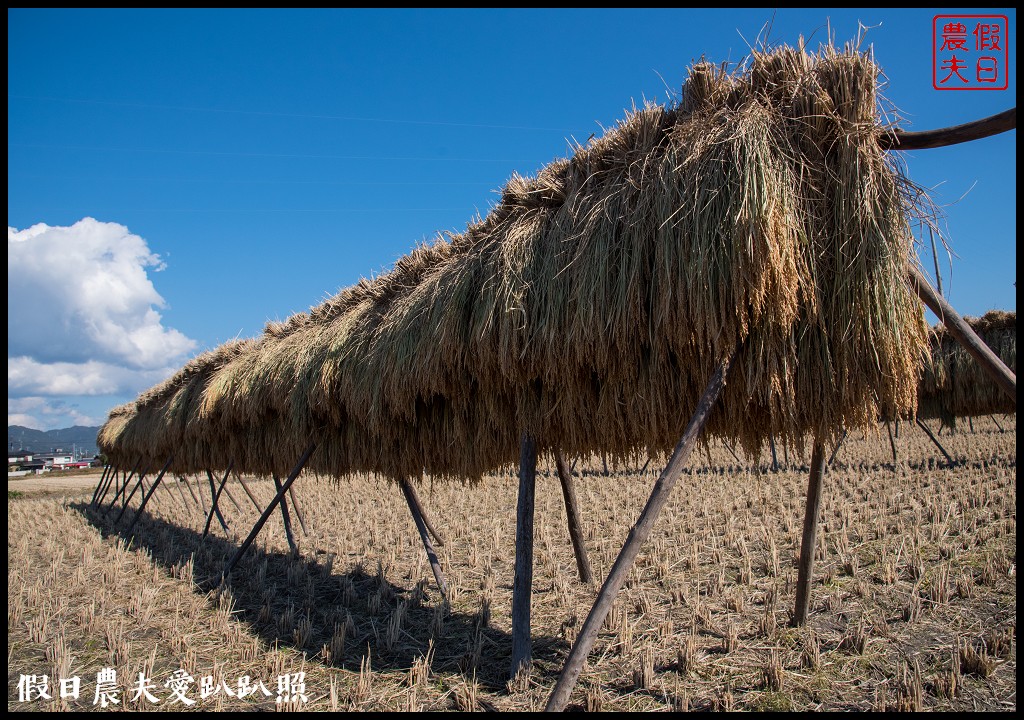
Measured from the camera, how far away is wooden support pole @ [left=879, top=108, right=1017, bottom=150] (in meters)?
2.93

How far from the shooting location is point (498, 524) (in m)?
10.2

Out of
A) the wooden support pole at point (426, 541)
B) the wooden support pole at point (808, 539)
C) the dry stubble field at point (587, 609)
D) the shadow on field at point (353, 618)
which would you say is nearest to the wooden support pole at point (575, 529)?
the dry stubble field at point (587, 609)

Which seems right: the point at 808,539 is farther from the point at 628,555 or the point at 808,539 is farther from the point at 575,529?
the point at 575,529

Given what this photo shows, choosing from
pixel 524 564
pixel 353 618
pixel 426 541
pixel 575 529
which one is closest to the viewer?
pixel 524 564

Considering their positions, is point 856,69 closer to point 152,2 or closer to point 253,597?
point 152,2

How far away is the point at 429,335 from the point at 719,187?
2.93 meters

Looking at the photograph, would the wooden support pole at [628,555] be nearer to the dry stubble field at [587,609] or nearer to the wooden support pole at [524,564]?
the dry stubble field at [587,609]

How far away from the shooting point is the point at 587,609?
560 cm

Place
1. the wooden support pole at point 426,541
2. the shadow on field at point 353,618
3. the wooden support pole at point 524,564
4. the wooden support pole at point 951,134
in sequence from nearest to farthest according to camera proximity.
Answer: the wooden support pole at point 951,134
the wooden support pole at point 524,564
the shadow on field at point 353,618
the wooden support pole at point 426,541

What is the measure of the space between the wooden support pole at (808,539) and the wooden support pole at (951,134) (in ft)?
7.16

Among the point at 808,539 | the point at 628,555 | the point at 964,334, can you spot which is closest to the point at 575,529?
the point at 808,539

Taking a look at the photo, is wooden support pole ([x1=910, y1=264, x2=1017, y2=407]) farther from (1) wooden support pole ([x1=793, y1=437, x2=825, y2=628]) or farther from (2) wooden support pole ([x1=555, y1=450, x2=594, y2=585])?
(2) wooden support pole ([x1=555, y1=450, x2=594, y2=585])

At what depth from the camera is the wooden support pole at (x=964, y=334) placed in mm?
3133

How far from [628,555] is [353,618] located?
12.8 feet
